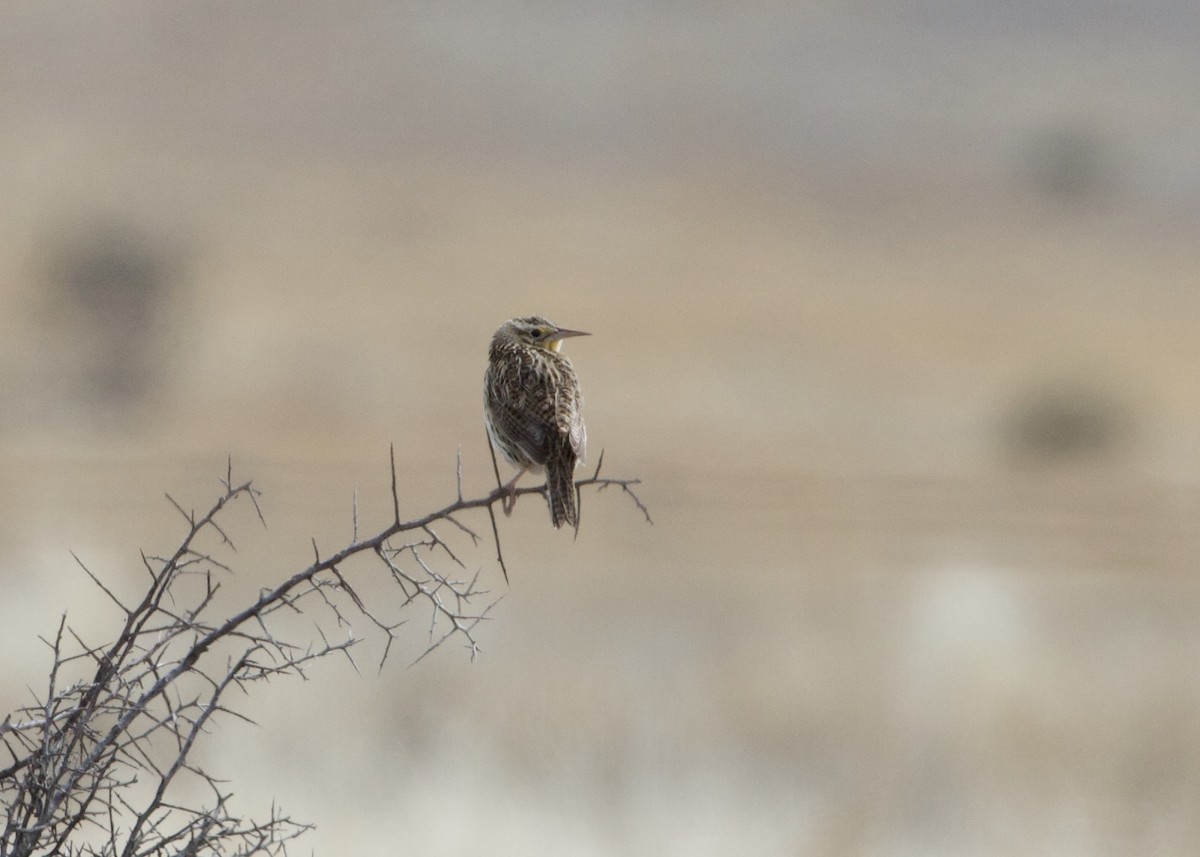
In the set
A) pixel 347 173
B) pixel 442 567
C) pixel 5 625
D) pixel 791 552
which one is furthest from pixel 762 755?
pixel 347 173

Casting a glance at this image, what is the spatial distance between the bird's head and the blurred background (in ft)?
26.0

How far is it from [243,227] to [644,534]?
4049 cm

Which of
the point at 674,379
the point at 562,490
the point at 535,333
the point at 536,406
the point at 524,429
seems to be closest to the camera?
the point at 562,490

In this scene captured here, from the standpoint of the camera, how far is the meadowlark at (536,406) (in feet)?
20.8

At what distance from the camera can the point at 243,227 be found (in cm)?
6800

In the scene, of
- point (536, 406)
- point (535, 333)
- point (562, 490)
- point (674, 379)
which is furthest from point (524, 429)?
point (674, 379)

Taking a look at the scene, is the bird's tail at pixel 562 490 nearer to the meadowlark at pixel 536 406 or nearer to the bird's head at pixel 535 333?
the meadowlark at pixel 536 406

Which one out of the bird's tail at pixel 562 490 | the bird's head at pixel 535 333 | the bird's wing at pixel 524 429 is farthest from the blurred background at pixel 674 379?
the bird's tail at pixel 562 490

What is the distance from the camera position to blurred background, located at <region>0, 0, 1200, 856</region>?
16906mm

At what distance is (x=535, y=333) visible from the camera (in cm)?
705

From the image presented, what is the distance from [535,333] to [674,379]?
44179 millimetres

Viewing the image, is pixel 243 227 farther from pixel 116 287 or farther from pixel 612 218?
pixel 116 287

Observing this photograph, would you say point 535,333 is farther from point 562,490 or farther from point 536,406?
point 562,490

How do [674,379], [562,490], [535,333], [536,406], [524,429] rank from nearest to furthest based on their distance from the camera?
[562,490], [524,429], [536,406], [535,333], [674,379]
